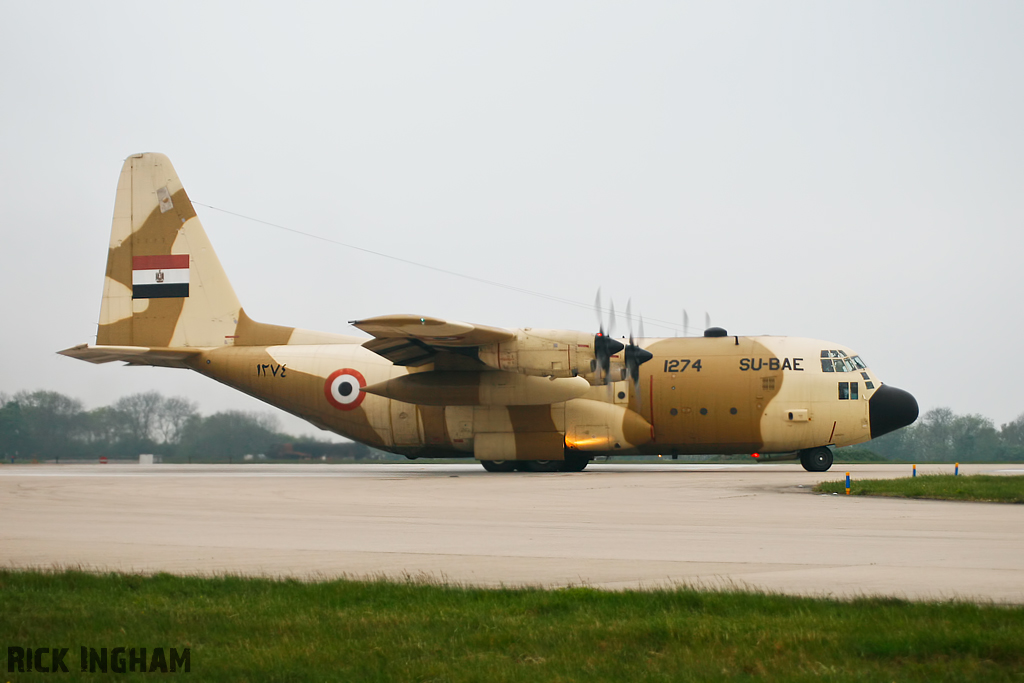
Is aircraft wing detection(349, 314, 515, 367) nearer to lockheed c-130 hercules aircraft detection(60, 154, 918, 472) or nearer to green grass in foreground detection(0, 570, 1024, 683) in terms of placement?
lockheed c-130 hercules aircraft detection(60, 154, 918, 472)

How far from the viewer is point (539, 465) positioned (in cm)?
2972

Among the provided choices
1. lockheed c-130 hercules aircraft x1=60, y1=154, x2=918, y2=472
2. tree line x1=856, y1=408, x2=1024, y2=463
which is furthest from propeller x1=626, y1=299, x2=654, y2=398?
tree line x1=856, y1=408, x2=1024, y2=463

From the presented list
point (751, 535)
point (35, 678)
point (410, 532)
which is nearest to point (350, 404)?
point (410, 532)

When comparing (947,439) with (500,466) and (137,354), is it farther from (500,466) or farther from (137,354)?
(137,354)

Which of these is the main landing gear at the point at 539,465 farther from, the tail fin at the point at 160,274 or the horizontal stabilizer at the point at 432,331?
the tail fin at the point at 160,274

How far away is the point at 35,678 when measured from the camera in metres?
5.29

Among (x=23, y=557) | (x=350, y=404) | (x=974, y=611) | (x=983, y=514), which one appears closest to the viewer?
(x=974, y=611)

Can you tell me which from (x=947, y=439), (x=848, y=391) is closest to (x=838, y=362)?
(x=848, y=391)

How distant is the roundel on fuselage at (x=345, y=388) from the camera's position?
29844 millimetres

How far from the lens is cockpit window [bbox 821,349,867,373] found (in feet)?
90.9

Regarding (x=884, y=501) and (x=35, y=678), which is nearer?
(x=35, y=678)

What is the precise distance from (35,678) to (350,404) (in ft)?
81.3

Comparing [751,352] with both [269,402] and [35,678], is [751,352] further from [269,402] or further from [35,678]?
[35,678]

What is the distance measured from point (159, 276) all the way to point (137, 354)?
3.43 m
